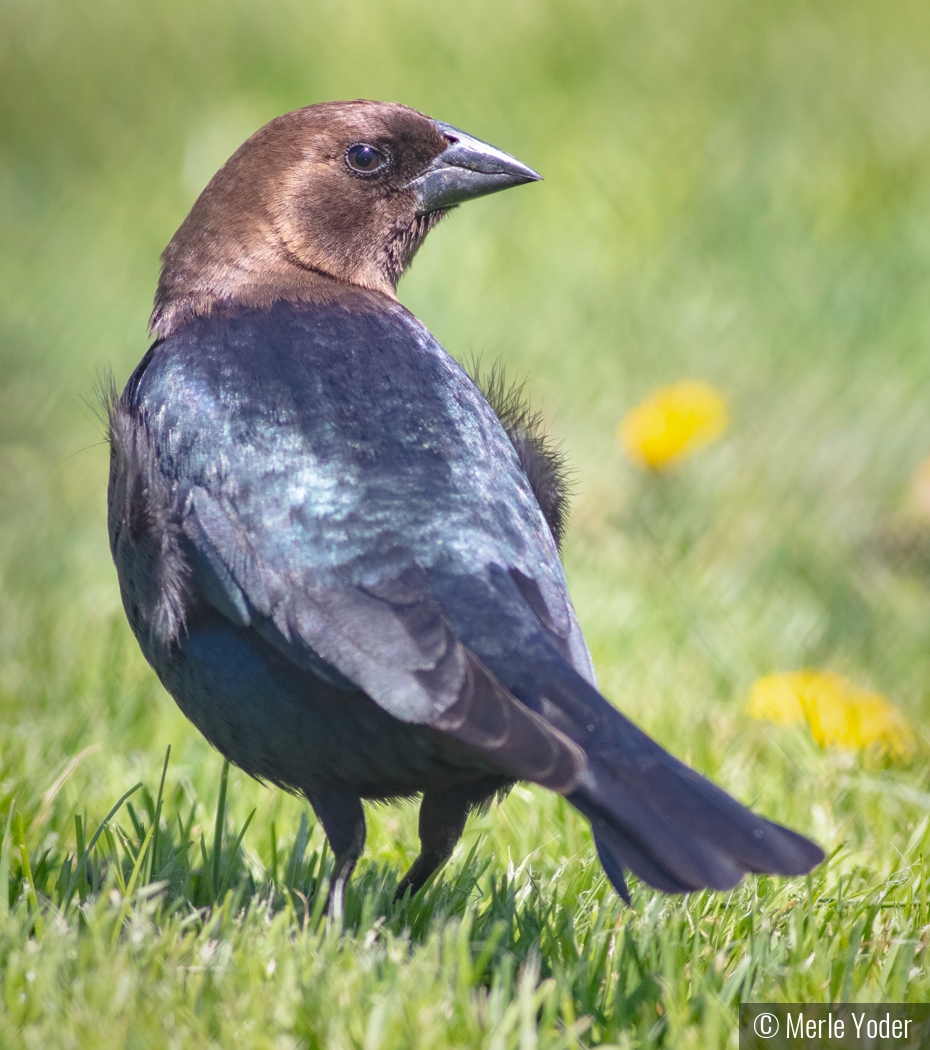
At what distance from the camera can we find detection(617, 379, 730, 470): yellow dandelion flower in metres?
4.61

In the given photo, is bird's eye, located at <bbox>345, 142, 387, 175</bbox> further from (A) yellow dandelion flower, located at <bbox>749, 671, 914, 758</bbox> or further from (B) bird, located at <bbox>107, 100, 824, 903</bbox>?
(A) yellow dandelion flower, located at <bbox>749, 671, 914, 758</bbox>

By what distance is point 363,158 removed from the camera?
10.2 ft

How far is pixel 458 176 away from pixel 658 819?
5.47 feet

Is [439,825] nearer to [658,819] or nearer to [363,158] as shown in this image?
[658,819]

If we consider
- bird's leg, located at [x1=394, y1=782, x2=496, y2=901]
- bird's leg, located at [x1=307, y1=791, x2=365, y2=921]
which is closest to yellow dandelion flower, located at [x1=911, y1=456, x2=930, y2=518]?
bird's leg, located at [x1=394, y1=782, x2=496, y2=901]

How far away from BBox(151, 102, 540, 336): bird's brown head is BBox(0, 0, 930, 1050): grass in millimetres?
1162

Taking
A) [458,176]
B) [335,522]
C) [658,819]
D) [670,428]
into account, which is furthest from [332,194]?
[670,428]

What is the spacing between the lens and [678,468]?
4820 millimetres

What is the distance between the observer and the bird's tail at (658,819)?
2.05m

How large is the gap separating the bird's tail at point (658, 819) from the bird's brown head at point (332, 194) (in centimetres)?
128

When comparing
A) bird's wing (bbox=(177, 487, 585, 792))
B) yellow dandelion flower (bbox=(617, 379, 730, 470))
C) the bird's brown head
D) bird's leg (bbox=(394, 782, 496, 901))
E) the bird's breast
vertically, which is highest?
the bird's brown head

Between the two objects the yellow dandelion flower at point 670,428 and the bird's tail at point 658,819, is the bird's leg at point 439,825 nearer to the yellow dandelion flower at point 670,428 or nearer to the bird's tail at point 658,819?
the bird's tail at point 658,819

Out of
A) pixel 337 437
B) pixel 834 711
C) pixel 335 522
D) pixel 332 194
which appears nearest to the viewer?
pixel 335 522

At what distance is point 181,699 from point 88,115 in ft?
20.4
